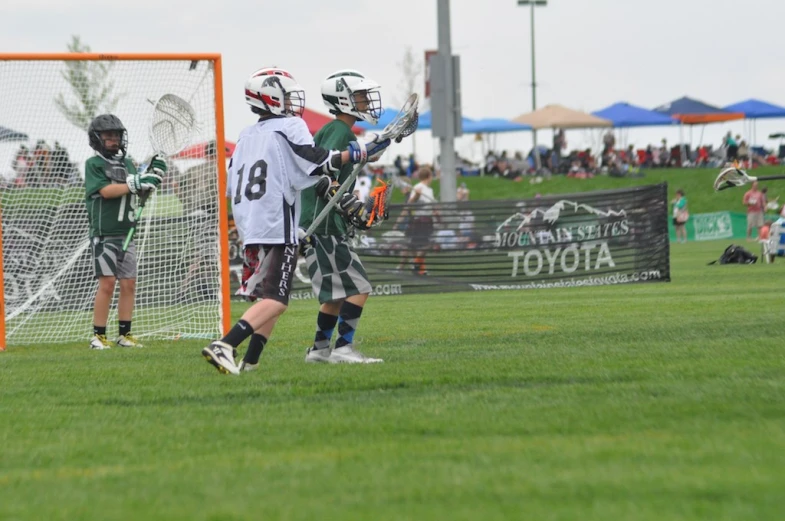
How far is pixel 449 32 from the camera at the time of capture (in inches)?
829

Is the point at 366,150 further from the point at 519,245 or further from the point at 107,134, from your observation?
the point at 519,245

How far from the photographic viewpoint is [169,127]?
33.8 ft

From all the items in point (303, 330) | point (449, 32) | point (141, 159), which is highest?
point (449, 32)

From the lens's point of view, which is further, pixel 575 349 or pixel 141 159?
pixel 141 159

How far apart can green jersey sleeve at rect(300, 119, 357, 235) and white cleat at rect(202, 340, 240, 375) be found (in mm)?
1145

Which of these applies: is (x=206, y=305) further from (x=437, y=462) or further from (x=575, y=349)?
(x=437, y=462)

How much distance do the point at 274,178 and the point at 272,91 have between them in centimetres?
58

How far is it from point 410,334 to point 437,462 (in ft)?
20.2

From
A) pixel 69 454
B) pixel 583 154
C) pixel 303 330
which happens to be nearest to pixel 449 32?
pixel 303 330

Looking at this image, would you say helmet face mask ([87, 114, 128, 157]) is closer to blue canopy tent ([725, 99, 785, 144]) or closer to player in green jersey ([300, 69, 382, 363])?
player in green jersey ([300, 69, 382, 363])

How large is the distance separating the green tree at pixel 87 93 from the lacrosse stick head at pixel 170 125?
0.97 metres

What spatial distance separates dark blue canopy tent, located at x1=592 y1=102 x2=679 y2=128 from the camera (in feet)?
154

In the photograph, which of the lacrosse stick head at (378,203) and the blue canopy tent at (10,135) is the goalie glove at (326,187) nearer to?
the lacrosse stick head at (378,203)

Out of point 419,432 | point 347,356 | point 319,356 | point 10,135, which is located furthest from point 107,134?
point 419,432
